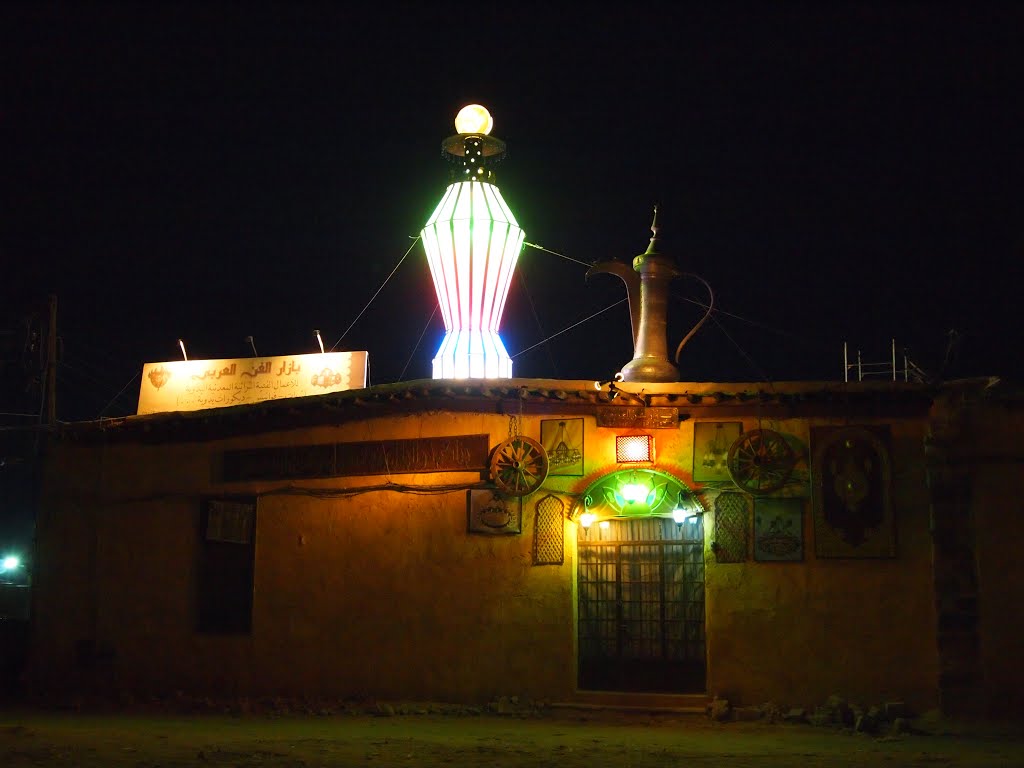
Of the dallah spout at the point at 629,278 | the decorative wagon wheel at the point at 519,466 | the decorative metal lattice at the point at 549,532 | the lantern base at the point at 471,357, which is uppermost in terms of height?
the dallah spout at the point at 629,278

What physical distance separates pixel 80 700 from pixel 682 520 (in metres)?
8.23

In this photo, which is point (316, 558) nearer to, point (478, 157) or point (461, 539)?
point (461, 539)

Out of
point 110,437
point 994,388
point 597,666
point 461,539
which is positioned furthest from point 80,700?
point 994,388

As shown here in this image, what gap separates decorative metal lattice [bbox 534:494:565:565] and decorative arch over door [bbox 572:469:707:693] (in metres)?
0.21

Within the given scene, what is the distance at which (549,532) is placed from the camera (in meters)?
12.1

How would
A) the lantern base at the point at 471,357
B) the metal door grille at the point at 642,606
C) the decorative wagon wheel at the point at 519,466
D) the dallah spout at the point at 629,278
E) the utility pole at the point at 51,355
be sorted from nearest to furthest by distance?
the metal door grille at the point at 642,606 → the decorative wagon wheel at the point at 519,466 → the dallah spout at the point at 629,278 → the lantern base at the point at 471,357 → the utility pole at the point at 51,355

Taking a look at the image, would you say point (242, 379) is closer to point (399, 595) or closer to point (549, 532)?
point (399, 595)

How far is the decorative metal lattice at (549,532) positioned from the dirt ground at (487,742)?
1700 millimetres

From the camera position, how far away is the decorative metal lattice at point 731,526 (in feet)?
38.3

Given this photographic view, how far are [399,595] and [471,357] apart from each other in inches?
140

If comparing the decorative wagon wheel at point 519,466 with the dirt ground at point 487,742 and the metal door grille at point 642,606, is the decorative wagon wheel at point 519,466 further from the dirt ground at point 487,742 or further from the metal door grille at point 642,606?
the dirt ground at point 487,742

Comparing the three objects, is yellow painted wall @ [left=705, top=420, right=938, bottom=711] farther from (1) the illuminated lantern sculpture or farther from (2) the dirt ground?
(1) the illuminated lantern sculpture

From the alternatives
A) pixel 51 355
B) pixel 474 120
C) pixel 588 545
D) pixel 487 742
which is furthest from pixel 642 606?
pixel 51 355

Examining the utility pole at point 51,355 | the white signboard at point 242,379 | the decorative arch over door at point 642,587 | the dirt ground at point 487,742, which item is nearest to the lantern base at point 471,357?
the white signboard at point 242,379
